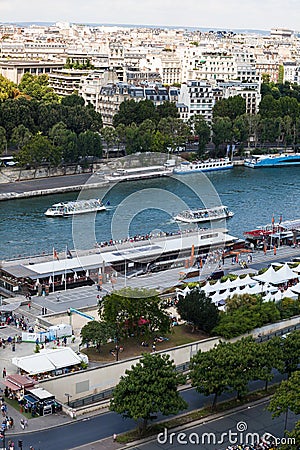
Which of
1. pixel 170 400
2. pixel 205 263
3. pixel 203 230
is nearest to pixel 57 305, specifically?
pixel 205 263

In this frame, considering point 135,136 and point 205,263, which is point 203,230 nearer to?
A: point 205,263

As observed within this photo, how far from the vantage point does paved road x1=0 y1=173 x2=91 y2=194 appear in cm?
3052

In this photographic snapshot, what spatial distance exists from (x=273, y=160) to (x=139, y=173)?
24.7ft

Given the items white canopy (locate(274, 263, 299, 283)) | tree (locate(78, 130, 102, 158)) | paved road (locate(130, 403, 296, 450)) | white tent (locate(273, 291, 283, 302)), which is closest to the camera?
paved road (locate(130, 403, 296, 450))

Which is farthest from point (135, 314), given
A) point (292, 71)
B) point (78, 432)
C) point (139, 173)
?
point (292, 71)

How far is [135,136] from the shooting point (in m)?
36.0

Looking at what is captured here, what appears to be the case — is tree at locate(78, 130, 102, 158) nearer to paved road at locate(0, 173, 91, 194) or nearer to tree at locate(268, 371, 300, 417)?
paved road at locate(0, 173, 91, 194)

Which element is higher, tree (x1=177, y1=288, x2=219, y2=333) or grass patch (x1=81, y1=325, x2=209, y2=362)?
tree (x1=177, y1=288, x2=219, y2=333)

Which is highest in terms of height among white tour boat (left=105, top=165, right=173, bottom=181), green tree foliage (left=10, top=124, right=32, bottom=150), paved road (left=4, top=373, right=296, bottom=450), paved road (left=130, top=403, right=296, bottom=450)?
green tree foliage (left=10, top=124, right=32, bottom=150)

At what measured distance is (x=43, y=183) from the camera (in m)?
31.6

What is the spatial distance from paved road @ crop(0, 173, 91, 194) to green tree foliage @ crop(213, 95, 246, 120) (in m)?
10.9

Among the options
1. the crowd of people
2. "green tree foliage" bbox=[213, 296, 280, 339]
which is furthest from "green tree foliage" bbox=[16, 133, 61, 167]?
"green tree foliage" bbox=[213, 296, 280, 339]

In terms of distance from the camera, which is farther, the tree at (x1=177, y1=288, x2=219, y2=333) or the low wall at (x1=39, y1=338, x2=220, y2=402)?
the tree at (x1=177, y1=288, x2=219, y2=333)

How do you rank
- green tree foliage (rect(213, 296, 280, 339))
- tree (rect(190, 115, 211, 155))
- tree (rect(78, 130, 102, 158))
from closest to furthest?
green tree foliage (rect(213, 296, 280, 339)) < tree (rect(78, 130, 102, 158)) < tree (rect(190, 115, 211, 155))
